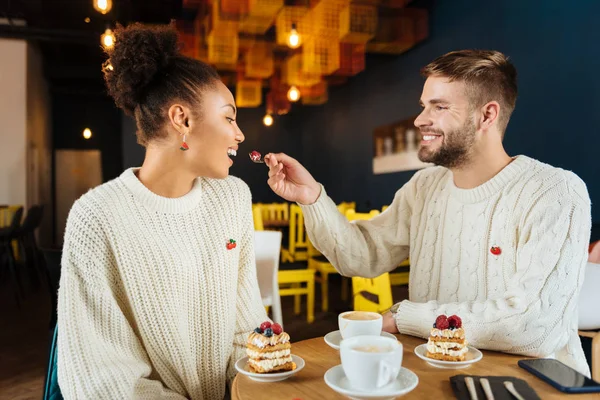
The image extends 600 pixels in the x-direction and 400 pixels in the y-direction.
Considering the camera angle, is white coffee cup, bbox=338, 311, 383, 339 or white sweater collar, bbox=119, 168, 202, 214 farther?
white sweater collar, bbox=119, 168, 202, 214

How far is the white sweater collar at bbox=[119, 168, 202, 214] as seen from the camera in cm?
131

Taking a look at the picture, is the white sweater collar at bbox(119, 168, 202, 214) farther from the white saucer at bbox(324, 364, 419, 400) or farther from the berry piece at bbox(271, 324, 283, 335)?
the white saucer at bbox(324, 364, 419, 400)

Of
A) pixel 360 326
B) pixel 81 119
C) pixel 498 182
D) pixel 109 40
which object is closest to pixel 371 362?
pixel 360 326

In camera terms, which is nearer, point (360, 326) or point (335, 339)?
point (360, 326)

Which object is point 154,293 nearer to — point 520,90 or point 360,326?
point 360,326

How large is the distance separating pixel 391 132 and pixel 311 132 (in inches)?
136

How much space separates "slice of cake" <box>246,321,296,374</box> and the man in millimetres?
405

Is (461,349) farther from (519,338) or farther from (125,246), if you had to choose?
(125,246)

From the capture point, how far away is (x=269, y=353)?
103 cm

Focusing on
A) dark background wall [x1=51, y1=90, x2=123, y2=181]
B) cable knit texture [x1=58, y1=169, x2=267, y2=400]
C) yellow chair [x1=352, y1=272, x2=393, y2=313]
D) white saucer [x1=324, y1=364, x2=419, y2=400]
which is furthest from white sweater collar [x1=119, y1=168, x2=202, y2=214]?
dark background wall [x1=51, y1=90, x2=123, y2=181]

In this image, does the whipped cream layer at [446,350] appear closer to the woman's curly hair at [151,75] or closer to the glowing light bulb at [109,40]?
the woman's curly hair at [151,75]

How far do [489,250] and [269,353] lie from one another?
2.54ft

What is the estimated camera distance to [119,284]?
4.12 ft

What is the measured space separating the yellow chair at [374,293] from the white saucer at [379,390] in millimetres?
1869
